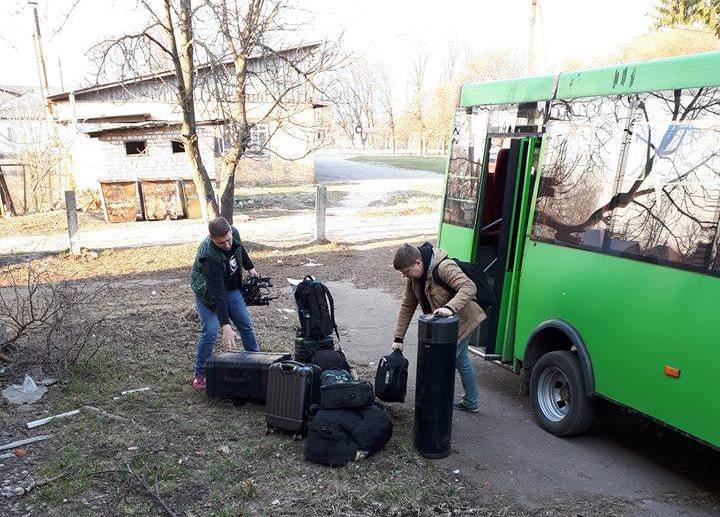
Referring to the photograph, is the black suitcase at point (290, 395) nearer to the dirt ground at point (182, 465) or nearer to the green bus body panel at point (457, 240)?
the dirt ground at point (182, 465)

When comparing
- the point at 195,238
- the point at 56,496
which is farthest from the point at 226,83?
the point at 56,496

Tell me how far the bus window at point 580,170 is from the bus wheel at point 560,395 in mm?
986

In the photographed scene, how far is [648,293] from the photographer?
402cm

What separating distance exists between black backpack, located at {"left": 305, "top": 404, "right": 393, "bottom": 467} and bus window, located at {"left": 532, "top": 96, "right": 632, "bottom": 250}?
7.16 ft

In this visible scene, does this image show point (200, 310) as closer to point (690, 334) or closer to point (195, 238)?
point (690, 334)

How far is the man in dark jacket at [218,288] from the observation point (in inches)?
199

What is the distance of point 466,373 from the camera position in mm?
5152

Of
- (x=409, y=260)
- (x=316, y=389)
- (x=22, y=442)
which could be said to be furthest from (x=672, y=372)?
(x=22, y=442)

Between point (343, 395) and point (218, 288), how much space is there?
60.7 inches

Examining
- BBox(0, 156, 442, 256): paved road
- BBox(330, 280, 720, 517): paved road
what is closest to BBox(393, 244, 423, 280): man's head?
BBox(330, 280, 720, 517): paved road

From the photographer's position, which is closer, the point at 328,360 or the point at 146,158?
the point at 328,360

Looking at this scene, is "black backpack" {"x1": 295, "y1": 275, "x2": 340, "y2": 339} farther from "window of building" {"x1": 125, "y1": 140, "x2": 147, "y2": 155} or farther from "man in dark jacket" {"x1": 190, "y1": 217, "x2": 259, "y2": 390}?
"window of building" {"x1": 125, "y1": 140, "x2": 147, "y2": 155}

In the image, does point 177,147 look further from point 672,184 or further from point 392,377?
point 672,184

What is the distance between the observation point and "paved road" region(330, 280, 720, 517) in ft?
13.0
